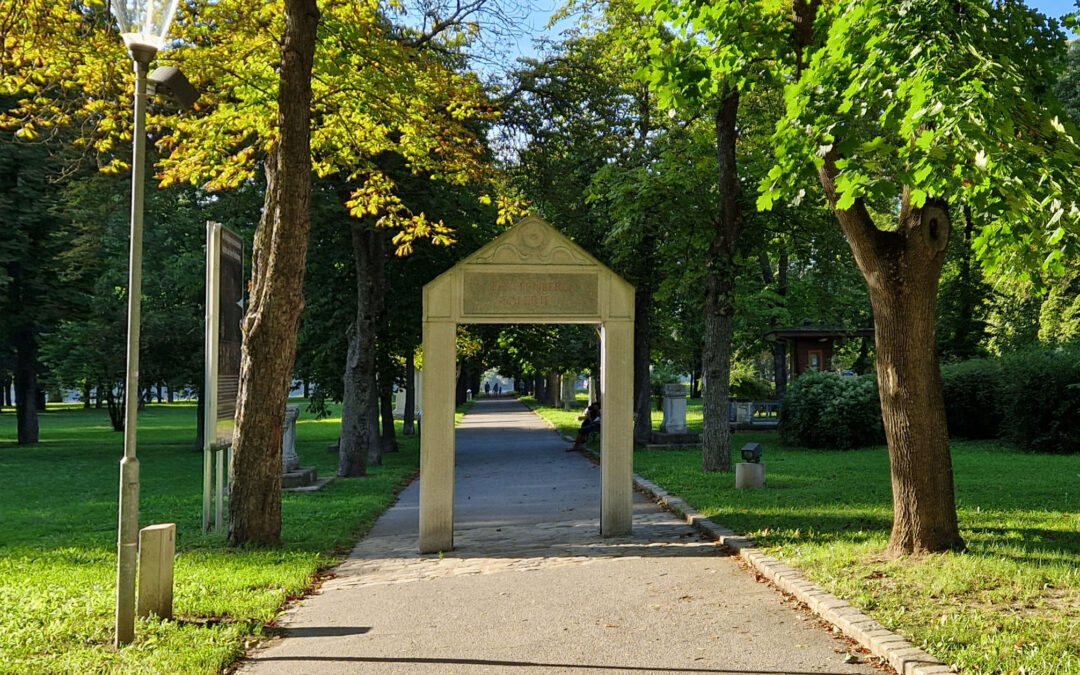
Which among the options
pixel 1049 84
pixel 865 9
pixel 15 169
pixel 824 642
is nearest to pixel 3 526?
pixel 824 642

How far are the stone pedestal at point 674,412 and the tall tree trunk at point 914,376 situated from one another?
53.7 ft

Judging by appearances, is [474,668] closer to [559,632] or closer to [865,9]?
[559,632]

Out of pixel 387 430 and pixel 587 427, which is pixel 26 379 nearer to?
pixel 387 430

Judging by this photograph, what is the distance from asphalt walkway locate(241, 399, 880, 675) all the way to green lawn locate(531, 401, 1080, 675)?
584 millimetres

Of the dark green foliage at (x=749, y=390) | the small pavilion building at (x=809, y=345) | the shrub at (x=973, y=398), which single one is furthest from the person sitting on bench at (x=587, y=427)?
the dark green foliage at (x=749, y=390)

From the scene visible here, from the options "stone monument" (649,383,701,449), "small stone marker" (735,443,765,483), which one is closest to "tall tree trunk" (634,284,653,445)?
"stone monument" (649,383,701,449)

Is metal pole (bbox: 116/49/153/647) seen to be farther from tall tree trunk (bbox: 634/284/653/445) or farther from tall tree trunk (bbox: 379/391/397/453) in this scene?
tall tree trunk (bbox: 379/391/397/453)

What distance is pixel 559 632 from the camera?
6445mm

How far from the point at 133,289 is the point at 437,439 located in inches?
183

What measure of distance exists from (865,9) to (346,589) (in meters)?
6.19

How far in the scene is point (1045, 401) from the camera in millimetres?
19438

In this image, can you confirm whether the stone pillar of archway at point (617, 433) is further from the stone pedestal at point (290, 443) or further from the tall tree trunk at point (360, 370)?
the tall tree trunk at point (360, 370)

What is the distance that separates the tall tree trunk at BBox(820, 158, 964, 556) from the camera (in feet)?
26.5

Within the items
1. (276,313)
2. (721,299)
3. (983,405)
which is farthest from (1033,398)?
(276,313)
